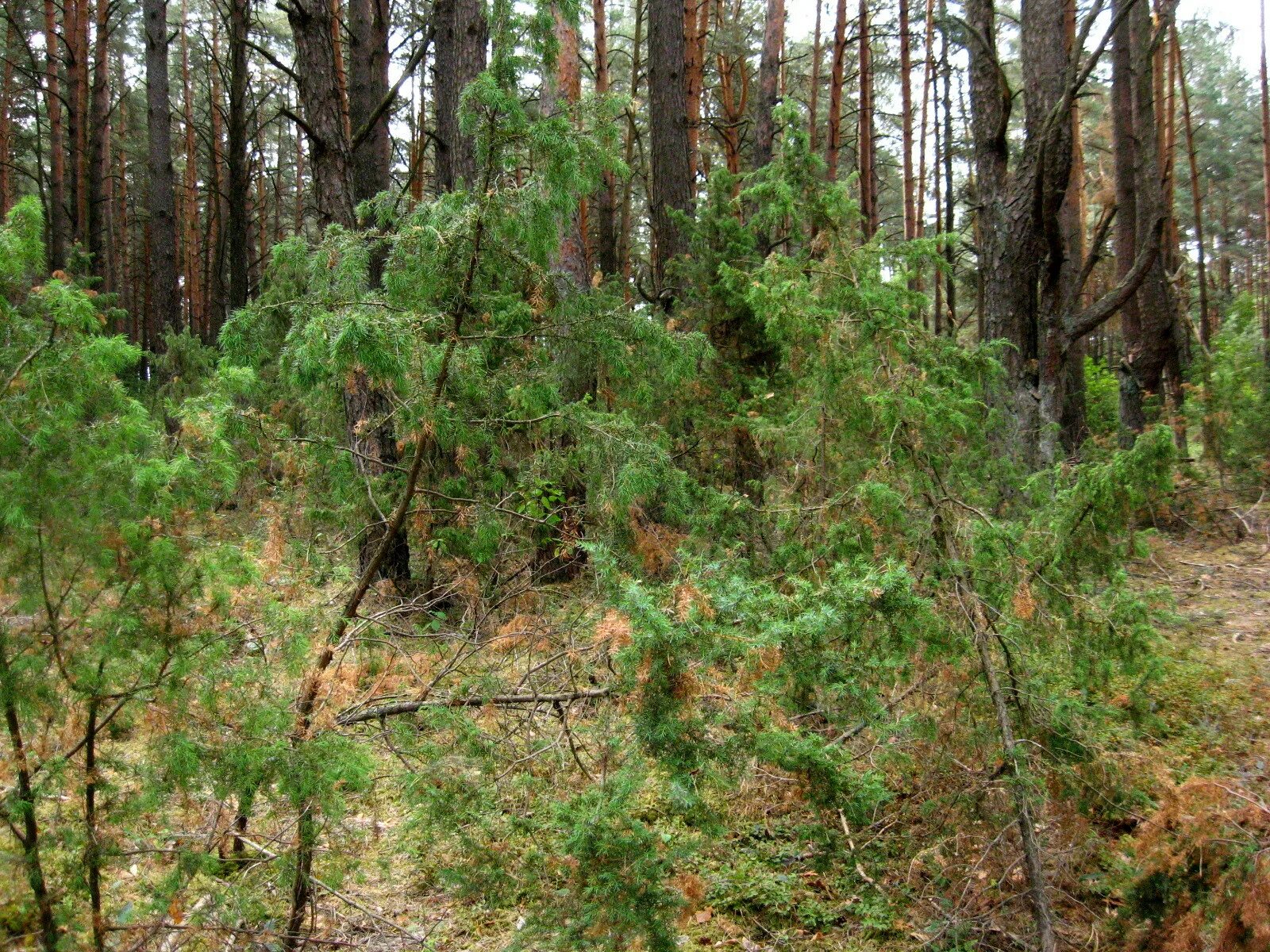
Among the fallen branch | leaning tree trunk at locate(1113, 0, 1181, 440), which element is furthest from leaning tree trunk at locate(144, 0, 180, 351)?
leaning tree trunk at locate(1113, 0, 1181, 440)

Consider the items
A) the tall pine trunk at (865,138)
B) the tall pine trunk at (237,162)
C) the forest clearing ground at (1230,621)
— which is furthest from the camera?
the tall pine trunk at (865,138)

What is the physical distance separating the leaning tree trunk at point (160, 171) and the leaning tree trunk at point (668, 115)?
8.66 m

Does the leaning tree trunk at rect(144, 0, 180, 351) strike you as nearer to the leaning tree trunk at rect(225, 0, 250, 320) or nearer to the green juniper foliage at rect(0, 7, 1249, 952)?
the leaning tree trunk at rect(225, 0, 250, 320)

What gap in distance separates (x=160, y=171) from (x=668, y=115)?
9075 mm

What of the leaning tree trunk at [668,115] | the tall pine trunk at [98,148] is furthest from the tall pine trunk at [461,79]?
the tall pine trunk at [98,148]

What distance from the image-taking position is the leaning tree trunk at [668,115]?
33.5 feet

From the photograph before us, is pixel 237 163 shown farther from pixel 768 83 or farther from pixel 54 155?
pixel 768 83

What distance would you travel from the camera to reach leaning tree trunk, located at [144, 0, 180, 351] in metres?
14.3

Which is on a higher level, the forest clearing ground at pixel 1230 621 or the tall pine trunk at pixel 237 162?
the tall pine trunk at pixel 237 162

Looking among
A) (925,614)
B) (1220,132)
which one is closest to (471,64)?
(925,614)

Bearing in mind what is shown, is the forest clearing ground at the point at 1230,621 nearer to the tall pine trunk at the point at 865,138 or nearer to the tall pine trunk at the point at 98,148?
the tall pine trunk at the point at 865,138

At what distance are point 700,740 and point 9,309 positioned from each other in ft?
8.46

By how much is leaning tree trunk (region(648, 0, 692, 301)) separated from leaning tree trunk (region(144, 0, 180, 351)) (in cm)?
866

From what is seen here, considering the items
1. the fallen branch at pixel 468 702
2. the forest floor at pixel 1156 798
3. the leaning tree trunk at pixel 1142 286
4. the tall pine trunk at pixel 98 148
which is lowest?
the forest floor at pixel 1156 798
